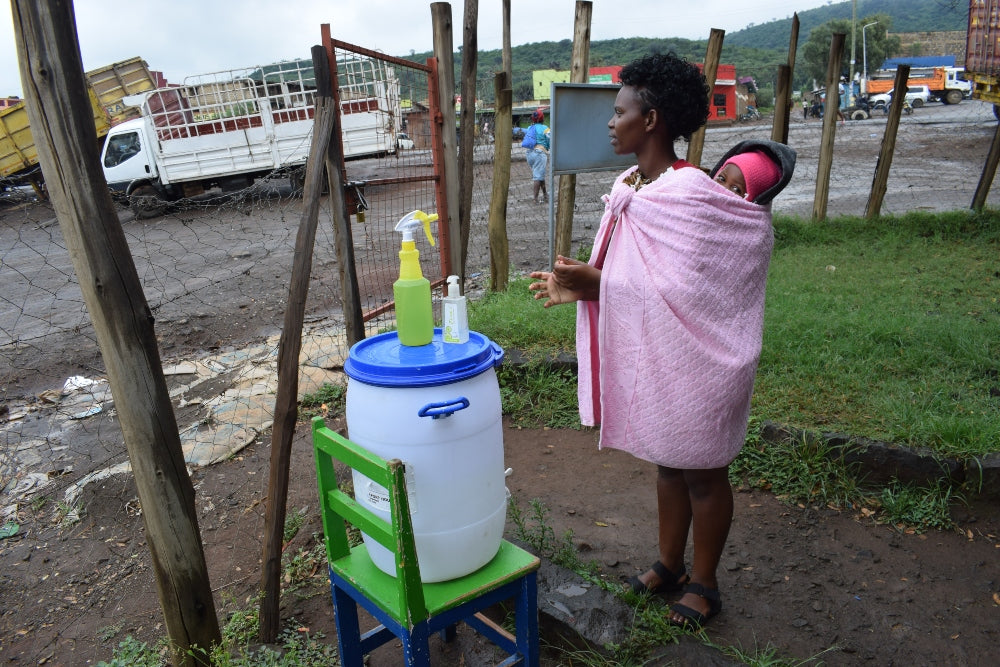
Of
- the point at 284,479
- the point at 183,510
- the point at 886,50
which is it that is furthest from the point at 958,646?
the point at 886,50

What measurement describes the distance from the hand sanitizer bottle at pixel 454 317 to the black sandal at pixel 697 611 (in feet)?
3.60

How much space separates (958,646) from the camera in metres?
2.16

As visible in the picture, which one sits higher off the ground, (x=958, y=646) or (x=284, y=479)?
(x=284, y=479)

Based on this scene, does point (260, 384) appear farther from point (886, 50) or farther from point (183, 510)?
point (886, 50)

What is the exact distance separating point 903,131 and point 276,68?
18.0m

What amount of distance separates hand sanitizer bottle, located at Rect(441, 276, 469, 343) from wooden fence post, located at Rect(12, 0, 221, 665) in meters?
0.75

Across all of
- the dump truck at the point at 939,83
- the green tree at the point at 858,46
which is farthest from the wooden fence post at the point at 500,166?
the green tree at the point at 858,46

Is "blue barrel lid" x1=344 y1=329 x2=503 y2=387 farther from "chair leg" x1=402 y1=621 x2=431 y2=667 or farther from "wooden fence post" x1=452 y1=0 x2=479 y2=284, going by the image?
"wooden fence post" x1=452 y1=0 x2=479 y2=284

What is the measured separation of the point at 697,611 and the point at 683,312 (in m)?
0.99

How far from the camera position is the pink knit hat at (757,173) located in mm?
1894

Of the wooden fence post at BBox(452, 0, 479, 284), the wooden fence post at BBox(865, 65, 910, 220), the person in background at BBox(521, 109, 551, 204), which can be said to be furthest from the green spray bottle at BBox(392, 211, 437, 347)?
the person in background at BBox(521, 109, 551, 204)

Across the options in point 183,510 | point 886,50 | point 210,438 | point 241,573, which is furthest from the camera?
point 886,50

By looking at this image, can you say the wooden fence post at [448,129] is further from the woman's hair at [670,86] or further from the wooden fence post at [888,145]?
Result: the wooden fence post at [888,145]

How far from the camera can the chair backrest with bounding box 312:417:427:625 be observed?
1595 mm
